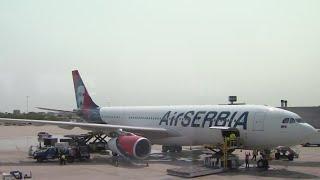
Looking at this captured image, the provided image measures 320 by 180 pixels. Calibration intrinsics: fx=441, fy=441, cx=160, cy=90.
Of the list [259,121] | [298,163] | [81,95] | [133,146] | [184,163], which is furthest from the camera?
[81,95]

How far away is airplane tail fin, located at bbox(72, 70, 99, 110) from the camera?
40.3 meters

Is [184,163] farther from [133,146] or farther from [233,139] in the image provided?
[233,139]

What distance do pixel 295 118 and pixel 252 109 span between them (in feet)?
7.82

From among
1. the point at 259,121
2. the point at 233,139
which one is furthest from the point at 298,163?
the point at 233,139

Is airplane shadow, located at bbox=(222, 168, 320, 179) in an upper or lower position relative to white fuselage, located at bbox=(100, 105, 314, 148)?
lower

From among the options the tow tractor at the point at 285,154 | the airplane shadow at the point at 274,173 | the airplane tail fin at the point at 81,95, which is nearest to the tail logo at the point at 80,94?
the airplane tail fin at the point at 81,95

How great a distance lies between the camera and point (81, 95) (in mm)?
40875

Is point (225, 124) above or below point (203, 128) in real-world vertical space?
above

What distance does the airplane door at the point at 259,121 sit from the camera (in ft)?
76.6

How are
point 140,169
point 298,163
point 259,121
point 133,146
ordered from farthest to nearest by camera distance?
point 298,163
point 133,146
point 259,121
point 140,169

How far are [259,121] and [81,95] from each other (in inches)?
846

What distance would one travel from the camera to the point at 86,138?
32.2 metres

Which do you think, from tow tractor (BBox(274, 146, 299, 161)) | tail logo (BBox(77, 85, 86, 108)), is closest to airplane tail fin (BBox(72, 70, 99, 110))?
tail logo (BBox(77, 85, 86, 108))

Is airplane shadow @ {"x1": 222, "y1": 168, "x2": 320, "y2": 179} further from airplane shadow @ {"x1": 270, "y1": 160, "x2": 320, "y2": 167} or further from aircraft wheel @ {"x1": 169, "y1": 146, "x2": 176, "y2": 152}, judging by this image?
aircraft wheel @ {"x1": 169, "y1": 146, "x2": 176, "y2": 152}
